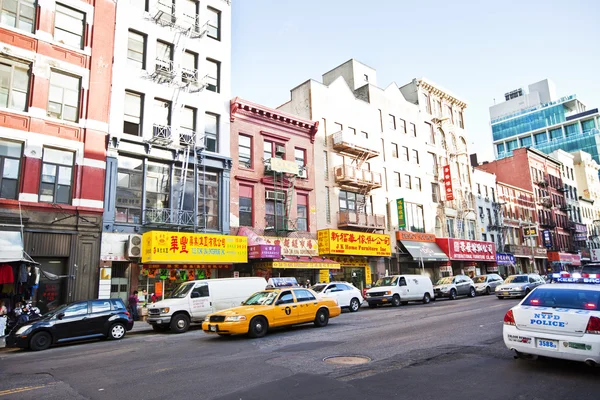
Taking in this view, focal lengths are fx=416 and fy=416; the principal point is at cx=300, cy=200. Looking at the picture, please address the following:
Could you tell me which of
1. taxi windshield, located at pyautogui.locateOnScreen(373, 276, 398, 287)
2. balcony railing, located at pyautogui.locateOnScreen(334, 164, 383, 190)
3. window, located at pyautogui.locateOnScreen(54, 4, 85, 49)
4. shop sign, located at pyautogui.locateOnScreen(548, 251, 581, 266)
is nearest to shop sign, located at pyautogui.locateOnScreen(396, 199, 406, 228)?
balcony railing, located at pyautogui.locateOnScreen(334, 164, 383, 190)

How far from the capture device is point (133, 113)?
22.3 metres

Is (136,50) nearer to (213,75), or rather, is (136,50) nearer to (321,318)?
(213,75)

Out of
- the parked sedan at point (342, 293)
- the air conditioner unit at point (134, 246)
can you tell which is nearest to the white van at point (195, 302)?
the parked sedan at point (342, 293)

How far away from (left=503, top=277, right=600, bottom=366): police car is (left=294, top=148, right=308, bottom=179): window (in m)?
21.3

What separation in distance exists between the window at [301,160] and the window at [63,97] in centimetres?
1394

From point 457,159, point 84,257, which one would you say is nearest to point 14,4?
point 84,257

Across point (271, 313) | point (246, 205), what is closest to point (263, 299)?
point (271, 313)

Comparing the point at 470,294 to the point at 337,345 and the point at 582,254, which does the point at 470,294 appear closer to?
the point at 337,345

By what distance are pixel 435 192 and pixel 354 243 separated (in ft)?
49.1

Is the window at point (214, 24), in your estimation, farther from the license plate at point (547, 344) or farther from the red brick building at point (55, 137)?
the license plate at point (547, 344)

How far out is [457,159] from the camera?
145 feet

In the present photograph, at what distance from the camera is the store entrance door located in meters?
18.1

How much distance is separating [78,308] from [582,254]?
72.3m

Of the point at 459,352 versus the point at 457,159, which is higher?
the point at 457,159
